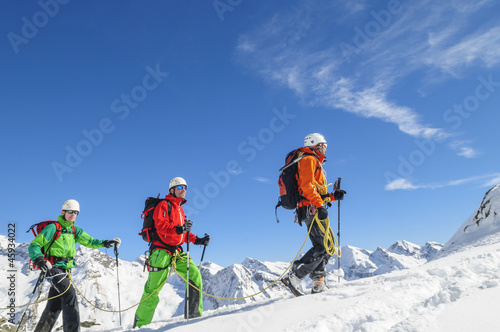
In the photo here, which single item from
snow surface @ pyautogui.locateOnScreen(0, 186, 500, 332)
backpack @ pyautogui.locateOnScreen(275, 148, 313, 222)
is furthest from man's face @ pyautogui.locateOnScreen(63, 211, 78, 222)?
backpack @ pyautogui.locateOnScreen(275, 148, 313, 222)

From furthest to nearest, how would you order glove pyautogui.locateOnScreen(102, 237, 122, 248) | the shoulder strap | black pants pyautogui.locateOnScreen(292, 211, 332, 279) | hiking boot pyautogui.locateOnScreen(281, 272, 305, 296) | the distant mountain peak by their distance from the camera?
the distant mountain peak < glove pyautogui.locateOnScreen(102, 237, 122, 248) < the shoulder strap < black pants pyautogui.locateOnScreen(292, 211, 332, 279) < hiking boot pyautogui.locateOnScreen(281, 272, 305, 296)

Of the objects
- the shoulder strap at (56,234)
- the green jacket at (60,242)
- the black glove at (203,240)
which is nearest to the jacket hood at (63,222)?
the green jacket at (60,242)

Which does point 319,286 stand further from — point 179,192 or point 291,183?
point 179,192

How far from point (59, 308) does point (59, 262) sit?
101 centimetres

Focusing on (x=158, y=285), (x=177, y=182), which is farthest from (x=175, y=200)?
(x=158, y=285)

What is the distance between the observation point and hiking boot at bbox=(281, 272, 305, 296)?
662 centimetres

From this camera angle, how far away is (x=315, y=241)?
22.8ft

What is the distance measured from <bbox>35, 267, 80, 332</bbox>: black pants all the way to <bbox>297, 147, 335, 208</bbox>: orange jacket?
556 cm

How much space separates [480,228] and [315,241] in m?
6.80

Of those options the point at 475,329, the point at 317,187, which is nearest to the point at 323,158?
the point at 317,187

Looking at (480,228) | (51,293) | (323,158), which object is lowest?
(51,293)

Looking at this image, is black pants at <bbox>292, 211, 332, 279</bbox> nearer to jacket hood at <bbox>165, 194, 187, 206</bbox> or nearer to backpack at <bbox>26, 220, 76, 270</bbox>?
jacket hood at <bbox>165, 194, 187, 206</bbox>

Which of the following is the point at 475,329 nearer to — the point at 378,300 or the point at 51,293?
the point at 378,300

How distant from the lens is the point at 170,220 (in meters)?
7.65
